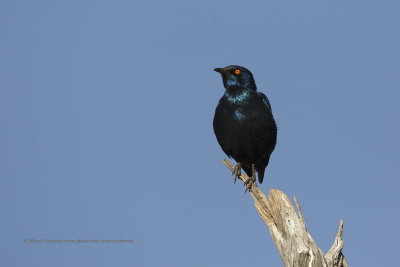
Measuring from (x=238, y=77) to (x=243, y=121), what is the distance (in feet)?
2.76

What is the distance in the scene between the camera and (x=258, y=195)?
26.2 feet

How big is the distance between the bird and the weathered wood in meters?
1.16

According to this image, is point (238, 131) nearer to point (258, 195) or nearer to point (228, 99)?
point (228, 99)

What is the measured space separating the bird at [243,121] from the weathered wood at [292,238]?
1.16 metres

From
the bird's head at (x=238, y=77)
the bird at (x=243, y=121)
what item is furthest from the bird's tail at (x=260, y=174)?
the bird's head at (x=238, y=77)

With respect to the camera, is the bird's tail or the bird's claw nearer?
the bird's claw

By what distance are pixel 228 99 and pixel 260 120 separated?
0.62 m

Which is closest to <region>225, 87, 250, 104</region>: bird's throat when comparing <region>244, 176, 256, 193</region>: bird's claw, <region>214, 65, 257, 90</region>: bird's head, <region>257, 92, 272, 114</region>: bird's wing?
<region>214, 65, 257, 90</region>: bird's head

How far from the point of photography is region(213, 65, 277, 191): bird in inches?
352

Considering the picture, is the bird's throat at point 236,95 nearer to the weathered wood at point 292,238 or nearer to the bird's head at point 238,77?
the bird's head at point 238,77

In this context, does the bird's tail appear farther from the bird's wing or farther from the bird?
the bird's wing

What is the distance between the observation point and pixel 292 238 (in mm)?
7141

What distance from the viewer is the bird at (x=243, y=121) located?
352 inches

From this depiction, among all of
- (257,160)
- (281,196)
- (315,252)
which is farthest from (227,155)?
(315,252)
